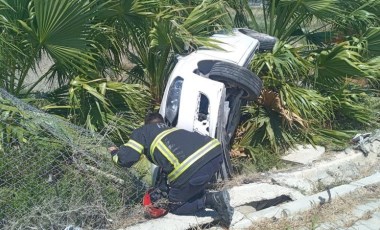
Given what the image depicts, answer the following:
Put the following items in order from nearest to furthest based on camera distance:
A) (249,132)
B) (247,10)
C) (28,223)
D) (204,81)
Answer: (28,223) < (204,81) < (249,132) < (247,10)

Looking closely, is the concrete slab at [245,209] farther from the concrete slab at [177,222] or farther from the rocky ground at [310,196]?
the concrete slab at [177,222]

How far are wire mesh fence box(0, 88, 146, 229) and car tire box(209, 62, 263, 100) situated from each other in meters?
1.70

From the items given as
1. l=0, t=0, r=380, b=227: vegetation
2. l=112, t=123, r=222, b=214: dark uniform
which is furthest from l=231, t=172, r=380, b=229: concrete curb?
l=0, t=0, r=380, b=227: vegetation

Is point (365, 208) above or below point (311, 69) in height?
below

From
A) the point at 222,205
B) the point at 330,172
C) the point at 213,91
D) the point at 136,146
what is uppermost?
the point at 213,91

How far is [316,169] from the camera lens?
7.43 metres

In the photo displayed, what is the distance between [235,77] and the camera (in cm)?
695

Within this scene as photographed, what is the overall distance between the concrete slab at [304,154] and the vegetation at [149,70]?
12cm

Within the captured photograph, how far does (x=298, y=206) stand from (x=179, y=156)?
151cm

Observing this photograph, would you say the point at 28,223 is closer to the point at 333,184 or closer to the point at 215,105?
the point at 215,105

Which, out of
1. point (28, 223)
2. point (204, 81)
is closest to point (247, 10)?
point (204, 81)

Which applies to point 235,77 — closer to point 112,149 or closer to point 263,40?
point 263,40

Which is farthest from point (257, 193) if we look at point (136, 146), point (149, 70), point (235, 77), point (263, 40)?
point (263, 40)

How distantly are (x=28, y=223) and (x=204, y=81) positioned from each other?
260 centimetres
